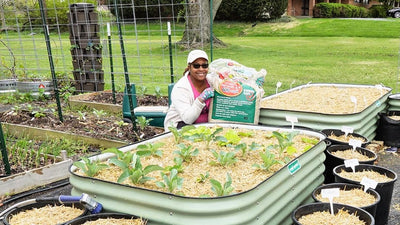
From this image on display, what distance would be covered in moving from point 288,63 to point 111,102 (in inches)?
227

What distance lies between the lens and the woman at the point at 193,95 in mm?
3254

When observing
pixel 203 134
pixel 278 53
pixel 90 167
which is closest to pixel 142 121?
pixel 203 134

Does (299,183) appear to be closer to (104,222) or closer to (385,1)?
(104,222)

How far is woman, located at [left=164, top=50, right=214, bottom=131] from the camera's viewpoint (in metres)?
3.25

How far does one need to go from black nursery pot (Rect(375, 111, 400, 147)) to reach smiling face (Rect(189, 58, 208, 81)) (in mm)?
1860

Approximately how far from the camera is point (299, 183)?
2.24m

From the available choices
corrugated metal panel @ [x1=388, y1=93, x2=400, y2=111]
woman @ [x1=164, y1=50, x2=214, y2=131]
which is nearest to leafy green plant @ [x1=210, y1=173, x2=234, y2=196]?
woman @ [x1=164, y1=50, x2=214, y2=131]

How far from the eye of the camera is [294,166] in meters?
2.12

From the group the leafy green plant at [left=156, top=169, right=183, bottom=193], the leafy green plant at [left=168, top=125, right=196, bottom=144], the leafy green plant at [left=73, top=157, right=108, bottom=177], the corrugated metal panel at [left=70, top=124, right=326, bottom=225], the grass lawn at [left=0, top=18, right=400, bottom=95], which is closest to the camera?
the corrugated metal panel at [left=70, top=124, right=326, bottom=225]

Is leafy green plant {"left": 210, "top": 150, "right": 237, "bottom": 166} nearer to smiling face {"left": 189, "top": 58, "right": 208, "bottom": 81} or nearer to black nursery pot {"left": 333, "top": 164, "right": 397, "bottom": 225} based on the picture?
black nursery pot {"left": 333, "top": 164, "right": 397, "bottom": 225}

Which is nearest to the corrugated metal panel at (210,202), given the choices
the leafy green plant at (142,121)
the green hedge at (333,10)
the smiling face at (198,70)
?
the smiling face at (198,70)

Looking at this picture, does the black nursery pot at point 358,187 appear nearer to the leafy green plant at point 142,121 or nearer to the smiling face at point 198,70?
the smiling face at point 198,70

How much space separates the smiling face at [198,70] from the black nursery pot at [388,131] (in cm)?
186

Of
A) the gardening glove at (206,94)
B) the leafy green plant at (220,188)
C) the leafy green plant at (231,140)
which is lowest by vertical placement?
the leafy green plant at (231,140)
